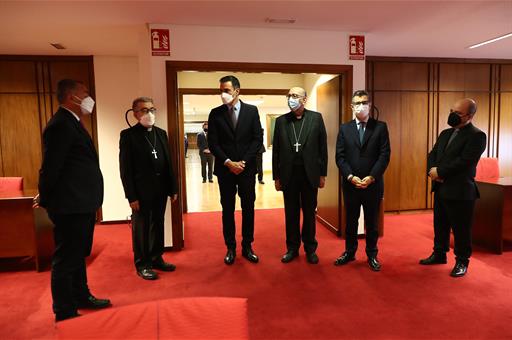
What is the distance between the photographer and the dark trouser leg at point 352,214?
133 inches

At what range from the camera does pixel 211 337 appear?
0.97 meters

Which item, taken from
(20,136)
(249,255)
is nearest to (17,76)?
(20,136)

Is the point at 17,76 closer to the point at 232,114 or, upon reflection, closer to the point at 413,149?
the point at 232,114

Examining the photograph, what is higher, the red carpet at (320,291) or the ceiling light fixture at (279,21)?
the ceiling light fixture at (279,21)

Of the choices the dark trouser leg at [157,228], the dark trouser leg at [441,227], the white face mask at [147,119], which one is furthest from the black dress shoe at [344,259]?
the white face mask at [147,119]

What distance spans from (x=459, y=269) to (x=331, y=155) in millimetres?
2047

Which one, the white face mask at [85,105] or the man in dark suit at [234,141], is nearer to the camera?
the white face mask at [85,105]

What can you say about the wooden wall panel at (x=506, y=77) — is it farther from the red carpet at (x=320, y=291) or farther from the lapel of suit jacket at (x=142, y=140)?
the lapel of suit jacket at (x=142, y=140)

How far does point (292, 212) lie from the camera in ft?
11.9

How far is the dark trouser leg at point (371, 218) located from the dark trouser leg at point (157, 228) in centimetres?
191

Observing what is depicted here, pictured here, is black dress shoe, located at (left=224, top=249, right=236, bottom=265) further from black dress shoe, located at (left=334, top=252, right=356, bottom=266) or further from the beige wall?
the beige wall

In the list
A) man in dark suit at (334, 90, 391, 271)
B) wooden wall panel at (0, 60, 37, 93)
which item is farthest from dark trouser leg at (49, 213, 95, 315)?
wooden wall panel at (0, 60, 37, 93)

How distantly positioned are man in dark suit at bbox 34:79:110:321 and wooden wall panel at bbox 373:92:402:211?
4499 millimetres

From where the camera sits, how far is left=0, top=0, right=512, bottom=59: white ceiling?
334cm
